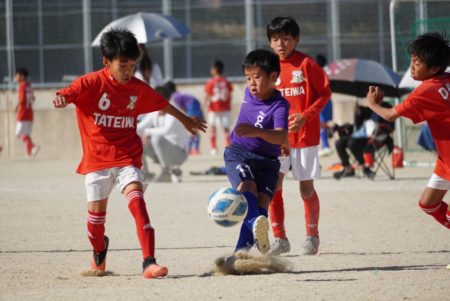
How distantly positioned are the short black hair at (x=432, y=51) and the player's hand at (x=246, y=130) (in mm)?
1364

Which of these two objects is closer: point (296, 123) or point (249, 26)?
point (296, 123)

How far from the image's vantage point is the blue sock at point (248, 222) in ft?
23.7

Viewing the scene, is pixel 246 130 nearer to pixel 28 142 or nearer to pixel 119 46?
pixel 119 46

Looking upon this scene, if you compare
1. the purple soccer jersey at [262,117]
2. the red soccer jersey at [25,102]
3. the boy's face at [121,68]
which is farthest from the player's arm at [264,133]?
the red soccer jersey at [25,102]

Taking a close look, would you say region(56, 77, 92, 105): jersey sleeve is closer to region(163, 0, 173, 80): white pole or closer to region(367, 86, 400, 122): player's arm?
region(367, 86, 400, 122): player's arm

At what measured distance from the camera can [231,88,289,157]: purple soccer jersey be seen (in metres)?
7.44

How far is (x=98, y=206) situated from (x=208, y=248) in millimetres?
1750

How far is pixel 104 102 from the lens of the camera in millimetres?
7344

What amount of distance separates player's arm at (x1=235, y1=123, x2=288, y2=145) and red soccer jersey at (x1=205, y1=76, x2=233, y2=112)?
15.4 metres

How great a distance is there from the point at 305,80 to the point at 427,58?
1283 mm

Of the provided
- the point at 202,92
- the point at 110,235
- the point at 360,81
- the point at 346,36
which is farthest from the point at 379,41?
the point at 110,235

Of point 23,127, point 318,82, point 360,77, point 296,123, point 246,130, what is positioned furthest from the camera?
point 23,127

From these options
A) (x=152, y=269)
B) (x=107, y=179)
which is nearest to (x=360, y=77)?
(x=107, y=179)

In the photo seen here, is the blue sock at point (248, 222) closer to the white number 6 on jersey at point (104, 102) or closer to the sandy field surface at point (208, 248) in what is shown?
the sandy field surface at point (208, 248)
